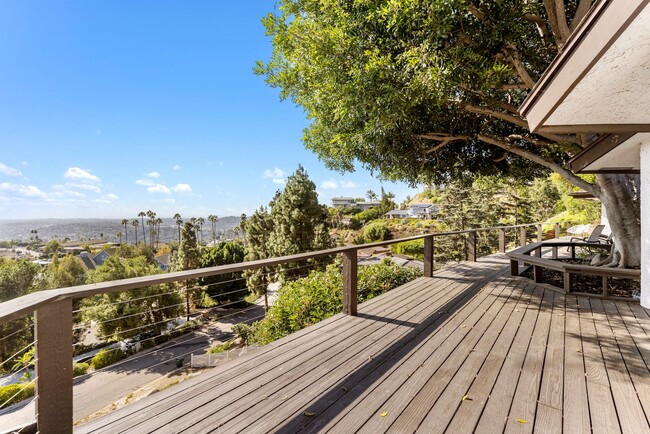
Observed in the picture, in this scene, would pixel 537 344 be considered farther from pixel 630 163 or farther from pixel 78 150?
pixel 78 150

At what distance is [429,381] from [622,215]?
17.6 ft

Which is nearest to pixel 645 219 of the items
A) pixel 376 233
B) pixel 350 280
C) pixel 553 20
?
pixel 350 280

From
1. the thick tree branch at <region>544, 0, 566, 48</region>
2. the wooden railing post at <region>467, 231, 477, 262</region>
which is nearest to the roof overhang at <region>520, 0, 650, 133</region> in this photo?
the thick tree branch at <region>544, 0, 566, 48</region>

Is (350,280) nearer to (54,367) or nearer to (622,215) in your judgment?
(54,367)

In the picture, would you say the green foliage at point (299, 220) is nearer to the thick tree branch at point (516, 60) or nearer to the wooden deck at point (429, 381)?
the thick tree branch at point (516, 60)

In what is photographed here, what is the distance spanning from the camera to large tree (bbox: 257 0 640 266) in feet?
13.2

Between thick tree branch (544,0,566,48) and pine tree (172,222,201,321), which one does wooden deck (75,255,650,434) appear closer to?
→ thick tree branch (544,0,566,48)

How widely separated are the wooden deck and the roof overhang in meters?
1.95

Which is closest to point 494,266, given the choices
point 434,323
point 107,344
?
point 434,323

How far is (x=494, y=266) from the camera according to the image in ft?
23.2

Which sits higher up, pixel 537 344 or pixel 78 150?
pixel 78 150

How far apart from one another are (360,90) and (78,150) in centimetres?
12796

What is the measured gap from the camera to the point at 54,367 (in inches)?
60.5

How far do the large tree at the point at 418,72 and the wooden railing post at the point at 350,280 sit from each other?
2270 millimetres
